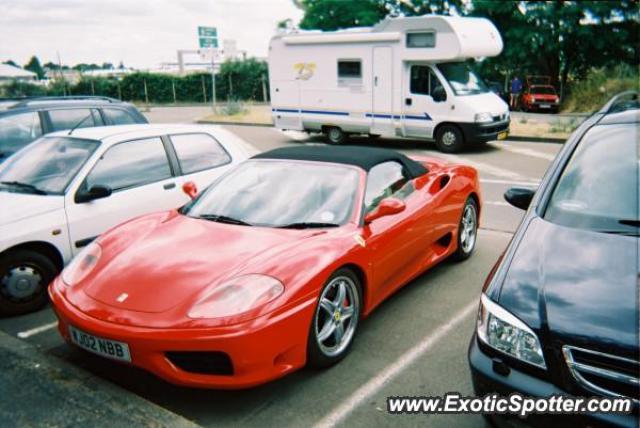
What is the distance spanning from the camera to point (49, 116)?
7527mm

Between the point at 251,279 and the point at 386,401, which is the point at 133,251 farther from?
the point at 386,401

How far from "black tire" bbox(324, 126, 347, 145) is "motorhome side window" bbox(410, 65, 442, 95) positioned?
2.51m

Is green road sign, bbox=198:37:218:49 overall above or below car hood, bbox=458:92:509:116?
above

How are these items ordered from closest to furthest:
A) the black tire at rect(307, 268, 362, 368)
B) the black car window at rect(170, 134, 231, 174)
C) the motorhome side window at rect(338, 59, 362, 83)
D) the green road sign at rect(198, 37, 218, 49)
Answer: the black tire at rect(307, 268, 362, 368)
the black car window at rect(170, 134, 231, 174)
the motorhome side window at rect(338, 59, 362, 83)
the green road sign at rect(198, 37, 218, 49)

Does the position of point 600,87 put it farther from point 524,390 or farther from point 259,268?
point 524,390

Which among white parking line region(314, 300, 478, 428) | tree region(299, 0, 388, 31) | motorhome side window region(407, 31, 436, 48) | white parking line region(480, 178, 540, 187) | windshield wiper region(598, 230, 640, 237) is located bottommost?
white parking line region(480, 178, 540, 187)

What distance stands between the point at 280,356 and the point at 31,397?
4.68 ft

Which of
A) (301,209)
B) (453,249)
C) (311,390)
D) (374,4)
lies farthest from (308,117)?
(374,4)

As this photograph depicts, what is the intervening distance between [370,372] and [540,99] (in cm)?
2547

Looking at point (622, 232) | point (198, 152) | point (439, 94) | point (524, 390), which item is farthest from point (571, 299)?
point (439, 94)

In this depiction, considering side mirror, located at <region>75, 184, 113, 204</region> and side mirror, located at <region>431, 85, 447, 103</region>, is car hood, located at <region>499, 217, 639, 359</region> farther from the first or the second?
side mirror, located at <region>431, 85, 447, 103</region>

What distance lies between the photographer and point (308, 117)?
15.6 m

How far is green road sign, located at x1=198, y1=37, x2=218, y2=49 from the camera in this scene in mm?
24969

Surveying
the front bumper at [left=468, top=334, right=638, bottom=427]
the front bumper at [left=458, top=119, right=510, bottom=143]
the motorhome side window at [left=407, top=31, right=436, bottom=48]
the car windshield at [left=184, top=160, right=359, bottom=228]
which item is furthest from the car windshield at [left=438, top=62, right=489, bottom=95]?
the front bumper at [left=468, top=334, right=638, bottom=427]
